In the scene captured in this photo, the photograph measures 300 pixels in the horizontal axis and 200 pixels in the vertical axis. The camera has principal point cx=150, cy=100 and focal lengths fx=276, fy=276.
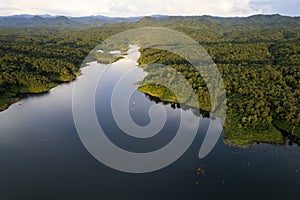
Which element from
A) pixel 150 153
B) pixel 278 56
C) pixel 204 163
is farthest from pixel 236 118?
pixel 278 56

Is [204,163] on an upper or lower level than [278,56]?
lower

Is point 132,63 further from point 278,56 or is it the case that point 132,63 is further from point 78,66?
point 278,56

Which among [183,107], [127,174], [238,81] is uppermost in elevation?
[238,81]

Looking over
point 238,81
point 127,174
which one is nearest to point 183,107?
point 238,81

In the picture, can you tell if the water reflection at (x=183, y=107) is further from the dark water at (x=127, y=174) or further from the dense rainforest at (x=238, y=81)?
the dark water at (x=127, y=174)

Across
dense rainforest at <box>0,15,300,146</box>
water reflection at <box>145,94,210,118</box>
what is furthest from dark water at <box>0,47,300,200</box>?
water reflection at <box>145,94,210,118</box>

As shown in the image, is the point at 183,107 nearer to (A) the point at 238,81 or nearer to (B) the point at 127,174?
(A) the point at 238,81

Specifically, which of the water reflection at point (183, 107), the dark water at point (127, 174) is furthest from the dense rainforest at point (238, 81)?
the dark water at point (127, 174)

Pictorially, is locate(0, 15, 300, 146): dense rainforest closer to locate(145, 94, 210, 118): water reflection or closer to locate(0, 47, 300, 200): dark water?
locate(145, 94, 210, 118): water reflection
